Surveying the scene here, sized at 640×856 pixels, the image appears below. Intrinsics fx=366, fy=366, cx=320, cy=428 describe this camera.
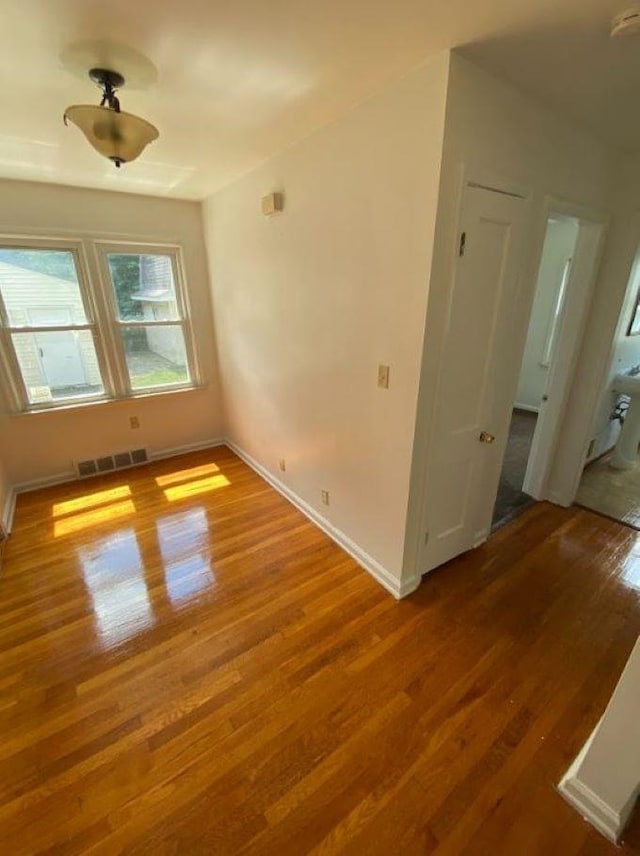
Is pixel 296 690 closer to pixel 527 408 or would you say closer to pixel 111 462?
pixel 111 462

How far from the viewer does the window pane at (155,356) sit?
355 cm

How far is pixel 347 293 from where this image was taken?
1999 mm

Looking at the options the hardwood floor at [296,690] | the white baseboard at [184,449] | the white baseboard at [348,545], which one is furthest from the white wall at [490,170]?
the white baseboard at [184,449]

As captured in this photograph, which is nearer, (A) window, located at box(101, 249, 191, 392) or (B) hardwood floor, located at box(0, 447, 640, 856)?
(B) hardwood floor, located at box(0, 447, 640, 856)

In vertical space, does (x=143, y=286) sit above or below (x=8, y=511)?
above

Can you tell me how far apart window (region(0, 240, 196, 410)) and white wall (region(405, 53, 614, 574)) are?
290 centimetres

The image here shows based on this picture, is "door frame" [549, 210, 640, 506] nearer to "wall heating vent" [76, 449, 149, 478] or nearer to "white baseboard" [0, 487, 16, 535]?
"wall heating vent" [76, 449, 149, 478]

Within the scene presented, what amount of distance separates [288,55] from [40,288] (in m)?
2.78

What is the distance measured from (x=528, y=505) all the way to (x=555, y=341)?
4.23 feet

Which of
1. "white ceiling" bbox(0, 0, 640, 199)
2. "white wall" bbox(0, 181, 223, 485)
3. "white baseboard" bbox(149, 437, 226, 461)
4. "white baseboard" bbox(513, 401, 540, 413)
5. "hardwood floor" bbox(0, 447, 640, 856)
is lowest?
"hardwood floor" bbox(0, 447, 640, 856)

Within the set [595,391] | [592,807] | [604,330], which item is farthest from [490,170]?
[592,807]

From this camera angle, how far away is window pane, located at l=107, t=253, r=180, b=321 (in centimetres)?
336

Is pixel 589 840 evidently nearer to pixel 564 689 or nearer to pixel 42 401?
pixel 564 689

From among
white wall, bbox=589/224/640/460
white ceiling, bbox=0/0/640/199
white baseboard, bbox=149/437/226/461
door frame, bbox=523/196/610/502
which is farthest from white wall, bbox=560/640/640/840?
white baseboard, bbox=149/437/226/461
